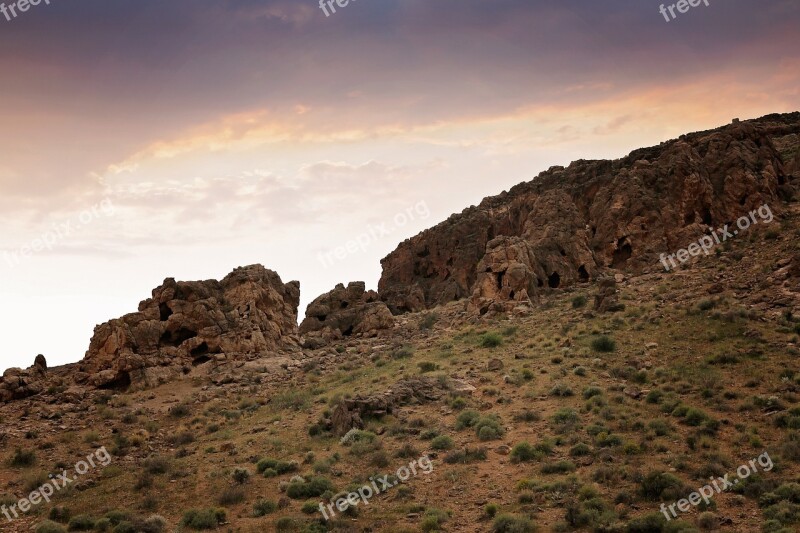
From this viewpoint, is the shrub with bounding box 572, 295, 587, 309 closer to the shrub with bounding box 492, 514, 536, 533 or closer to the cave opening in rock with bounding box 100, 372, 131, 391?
the shrub with bounding box 492, 514, 536, 533

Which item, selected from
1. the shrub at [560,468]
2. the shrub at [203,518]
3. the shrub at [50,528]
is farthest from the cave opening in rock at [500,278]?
the shrub at [50,528]

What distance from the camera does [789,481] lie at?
56.0 ft

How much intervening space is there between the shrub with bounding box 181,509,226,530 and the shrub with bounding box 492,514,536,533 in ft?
28.3

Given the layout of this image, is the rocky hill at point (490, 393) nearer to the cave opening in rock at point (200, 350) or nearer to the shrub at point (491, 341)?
the cave opening in rock at point (200, 350)

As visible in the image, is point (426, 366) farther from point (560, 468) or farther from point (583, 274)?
point (583, 274)

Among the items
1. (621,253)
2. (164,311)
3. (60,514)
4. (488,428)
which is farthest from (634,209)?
(60,514)

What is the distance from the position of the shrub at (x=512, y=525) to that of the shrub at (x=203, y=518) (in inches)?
339

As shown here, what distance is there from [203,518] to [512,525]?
375 inches

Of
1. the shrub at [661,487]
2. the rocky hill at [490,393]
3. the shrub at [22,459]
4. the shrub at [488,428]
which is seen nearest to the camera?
the shrub at [661,487]

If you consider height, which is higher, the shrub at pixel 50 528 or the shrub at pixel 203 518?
the shrub at pixel 50 528

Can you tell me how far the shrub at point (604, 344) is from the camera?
3262cm

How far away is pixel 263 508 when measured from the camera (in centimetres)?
1983

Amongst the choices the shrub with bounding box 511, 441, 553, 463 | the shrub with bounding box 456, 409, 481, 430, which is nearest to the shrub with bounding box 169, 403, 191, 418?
the shrub with bounding box 456, 409, 481, 430

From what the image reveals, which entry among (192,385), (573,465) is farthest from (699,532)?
(192,385)
